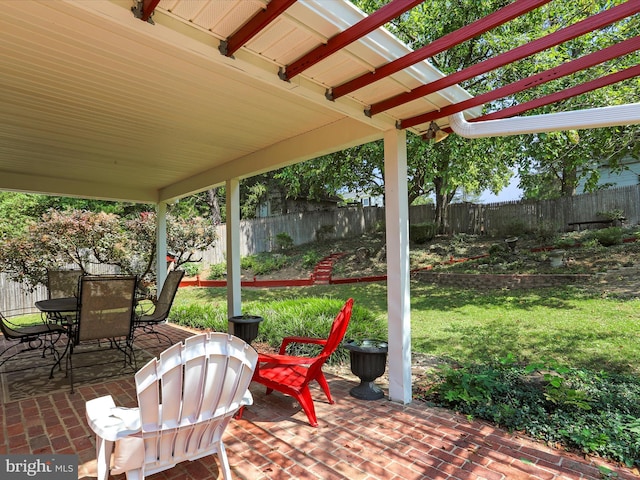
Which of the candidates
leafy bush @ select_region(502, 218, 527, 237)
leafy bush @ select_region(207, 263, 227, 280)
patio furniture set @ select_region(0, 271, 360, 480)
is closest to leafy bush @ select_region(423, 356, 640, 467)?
patio furniture set @ select_region(0, 271, 360, 480)

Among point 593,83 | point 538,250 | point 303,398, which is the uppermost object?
point 593,83

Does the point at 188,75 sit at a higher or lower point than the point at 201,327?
higher

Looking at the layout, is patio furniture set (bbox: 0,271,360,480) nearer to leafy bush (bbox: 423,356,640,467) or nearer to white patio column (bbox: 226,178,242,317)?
leafy bush (bbox: 423,356,640,467)

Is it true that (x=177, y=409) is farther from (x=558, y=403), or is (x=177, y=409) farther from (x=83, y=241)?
(x=83, y=241)

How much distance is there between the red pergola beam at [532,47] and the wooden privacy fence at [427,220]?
1037 centimetres

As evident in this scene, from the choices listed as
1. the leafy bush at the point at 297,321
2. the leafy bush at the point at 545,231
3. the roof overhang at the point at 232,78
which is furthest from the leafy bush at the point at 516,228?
the roof overhang at the point at 232,78

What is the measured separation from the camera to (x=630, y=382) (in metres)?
3.57

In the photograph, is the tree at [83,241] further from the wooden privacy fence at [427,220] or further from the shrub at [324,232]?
the shrub at [324,232]

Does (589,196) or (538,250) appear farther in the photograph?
(589,196)

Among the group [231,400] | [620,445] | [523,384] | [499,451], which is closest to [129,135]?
[231,400]

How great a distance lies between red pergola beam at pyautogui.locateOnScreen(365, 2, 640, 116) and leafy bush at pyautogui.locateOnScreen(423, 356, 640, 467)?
2.68m

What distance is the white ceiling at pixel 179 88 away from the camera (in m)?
2.10

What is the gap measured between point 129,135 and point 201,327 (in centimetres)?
395

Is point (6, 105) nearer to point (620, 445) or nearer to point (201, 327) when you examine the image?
point (201, 327)
